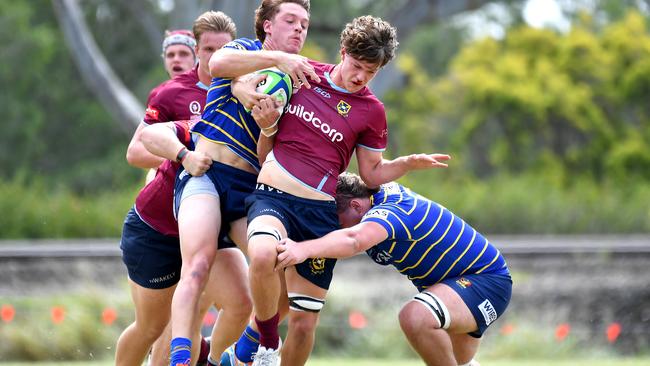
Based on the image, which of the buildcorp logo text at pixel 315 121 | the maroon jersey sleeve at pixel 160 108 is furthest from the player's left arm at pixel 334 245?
the maroon jersey sleeve at pixel 160 108

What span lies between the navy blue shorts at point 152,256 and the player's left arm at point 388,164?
4.07 feet

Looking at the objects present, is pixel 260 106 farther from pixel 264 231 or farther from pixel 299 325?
pixel 299 325

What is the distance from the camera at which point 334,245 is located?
554cm

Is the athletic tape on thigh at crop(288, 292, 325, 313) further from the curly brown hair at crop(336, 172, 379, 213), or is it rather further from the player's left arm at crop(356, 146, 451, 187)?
the player's left arm at crop(356, 146, 451, 187)

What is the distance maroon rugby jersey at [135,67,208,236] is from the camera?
606cm

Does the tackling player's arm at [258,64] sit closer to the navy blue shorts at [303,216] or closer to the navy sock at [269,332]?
the navy blue shorts at [303,216]

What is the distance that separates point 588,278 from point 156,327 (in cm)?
806

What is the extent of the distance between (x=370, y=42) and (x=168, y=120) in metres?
1.56

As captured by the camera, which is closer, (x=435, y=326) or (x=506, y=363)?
(x=435, y=326)

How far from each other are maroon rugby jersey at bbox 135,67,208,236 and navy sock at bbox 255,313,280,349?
2.65 feet

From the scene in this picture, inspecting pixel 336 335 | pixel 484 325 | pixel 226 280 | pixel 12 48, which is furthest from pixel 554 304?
pixel 12 48

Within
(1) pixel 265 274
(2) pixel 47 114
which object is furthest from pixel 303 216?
(2) pixel 47 114

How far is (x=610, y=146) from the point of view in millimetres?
23234

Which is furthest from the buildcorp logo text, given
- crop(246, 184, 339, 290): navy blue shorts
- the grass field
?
the grass field
